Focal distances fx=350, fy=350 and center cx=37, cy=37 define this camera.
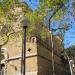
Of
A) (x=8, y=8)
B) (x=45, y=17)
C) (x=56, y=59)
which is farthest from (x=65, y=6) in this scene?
(x=56, y=59)

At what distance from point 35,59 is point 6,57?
12.1 feet

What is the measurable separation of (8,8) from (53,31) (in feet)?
16.0

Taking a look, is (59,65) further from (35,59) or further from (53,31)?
(53,31)

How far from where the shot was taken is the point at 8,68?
134ft

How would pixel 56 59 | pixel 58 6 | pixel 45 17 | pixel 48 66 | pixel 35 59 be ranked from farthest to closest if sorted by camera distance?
1. pixel 56 59
2. pixel 48 66
3. pixel 35 59
4. pixel 45 17
5. pixel 58 6

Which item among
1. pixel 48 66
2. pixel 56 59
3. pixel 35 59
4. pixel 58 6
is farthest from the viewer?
pixel 56 59

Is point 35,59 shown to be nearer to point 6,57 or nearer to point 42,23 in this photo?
point 6,57

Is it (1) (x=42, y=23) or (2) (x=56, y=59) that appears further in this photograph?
(2) (x=56, y=59)

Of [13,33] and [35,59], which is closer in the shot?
[13,33]

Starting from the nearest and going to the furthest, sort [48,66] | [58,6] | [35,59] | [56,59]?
[58,6]
[35,59]
[48,66]
[56,59]

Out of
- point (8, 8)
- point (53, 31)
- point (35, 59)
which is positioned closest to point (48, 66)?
point (35, 59)

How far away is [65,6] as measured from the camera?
2762 cm

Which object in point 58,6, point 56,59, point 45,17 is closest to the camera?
point 58,6

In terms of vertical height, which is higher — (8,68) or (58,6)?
(58,6)
